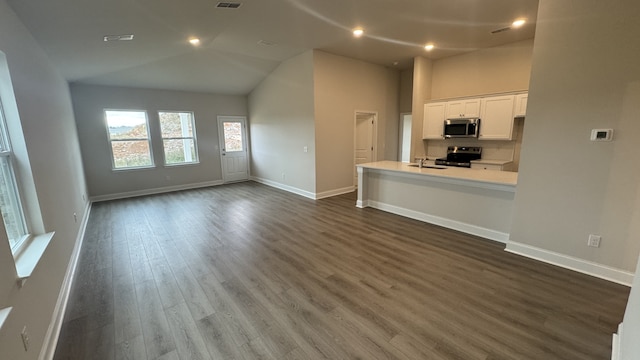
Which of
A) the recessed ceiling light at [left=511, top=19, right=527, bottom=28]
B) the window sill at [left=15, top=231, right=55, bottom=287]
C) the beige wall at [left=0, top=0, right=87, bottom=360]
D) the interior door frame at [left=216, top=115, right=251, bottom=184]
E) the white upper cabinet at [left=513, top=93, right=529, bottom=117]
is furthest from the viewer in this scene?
the interior door frame at [left=216, top=115, right=251, bottom=184]

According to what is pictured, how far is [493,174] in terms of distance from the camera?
3.78m

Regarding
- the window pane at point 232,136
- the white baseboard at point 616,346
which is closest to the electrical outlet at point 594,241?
the white baseboard at point 616,346

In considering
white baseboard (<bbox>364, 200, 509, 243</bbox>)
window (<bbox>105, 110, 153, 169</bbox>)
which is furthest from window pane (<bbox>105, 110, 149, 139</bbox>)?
white baseboard (<bbox>364, 200, 509, 243</bbox>)

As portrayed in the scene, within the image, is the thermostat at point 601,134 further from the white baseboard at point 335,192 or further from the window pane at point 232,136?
the window pane at point 232,136

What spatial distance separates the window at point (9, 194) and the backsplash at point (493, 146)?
6792mm

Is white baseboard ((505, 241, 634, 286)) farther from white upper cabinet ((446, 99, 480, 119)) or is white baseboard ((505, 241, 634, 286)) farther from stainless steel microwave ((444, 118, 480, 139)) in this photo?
white upper cabinet ((446, 99, 480, 119))

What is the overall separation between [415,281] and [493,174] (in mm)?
2246

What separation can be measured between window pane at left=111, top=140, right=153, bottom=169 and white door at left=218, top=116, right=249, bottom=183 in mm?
1885

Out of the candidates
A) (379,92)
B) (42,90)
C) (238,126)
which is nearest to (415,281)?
(42,90)

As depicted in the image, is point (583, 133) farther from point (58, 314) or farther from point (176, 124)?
point (176, 124)

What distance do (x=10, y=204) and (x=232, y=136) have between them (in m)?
6.28

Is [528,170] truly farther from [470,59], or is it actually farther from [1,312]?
[1,312]

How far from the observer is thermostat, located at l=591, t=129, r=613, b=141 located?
2476 mm

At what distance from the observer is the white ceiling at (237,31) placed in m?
3.03
